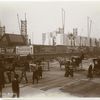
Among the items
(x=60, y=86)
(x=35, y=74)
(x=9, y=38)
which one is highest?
(x=9, y=38)

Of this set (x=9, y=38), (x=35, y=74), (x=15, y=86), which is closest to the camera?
(x=15, y=86)

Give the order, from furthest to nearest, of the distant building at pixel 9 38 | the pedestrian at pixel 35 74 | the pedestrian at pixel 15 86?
the distant building at pixel 9 38 → the pedestrian at pixel 35 74 → the pedestrian at pixel 15 86

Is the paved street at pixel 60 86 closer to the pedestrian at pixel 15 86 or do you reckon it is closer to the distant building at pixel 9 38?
the pedestrian at pixel 15 86

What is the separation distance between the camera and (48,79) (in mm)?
3660

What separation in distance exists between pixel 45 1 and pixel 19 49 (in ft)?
3.17

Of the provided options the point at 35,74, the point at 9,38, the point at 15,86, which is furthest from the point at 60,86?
the point at 9,38

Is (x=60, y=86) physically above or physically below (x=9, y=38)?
below

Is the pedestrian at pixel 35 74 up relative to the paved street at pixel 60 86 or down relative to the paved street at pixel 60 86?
up

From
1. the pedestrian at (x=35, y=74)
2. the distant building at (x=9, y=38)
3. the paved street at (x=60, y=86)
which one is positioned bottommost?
the paved street at (x=60, y=86)

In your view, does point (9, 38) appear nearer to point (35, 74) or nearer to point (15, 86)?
point (35, 74)

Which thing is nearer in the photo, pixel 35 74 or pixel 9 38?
pixel 35 74

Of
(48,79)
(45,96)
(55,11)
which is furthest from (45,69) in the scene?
(55,11)

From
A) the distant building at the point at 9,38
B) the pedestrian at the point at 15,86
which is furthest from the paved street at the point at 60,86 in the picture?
the distant building at the point at 9,38

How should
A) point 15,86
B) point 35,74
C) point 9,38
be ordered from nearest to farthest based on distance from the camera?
1. point 15,86
2. point 35,74
3. point 9,38
